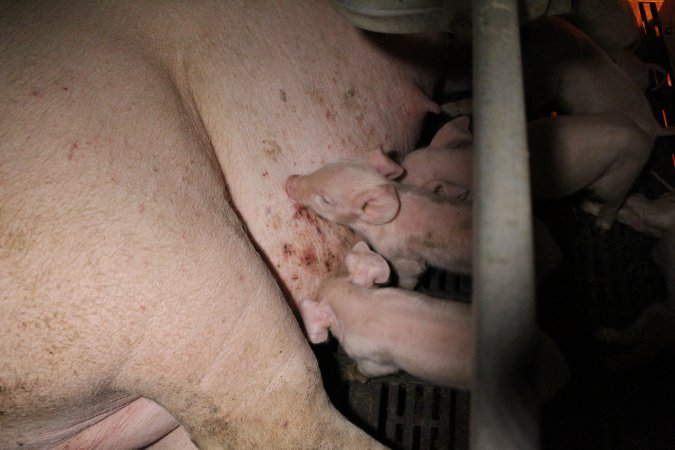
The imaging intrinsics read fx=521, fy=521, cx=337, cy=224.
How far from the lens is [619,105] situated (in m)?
1.90

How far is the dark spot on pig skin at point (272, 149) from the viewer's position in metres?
1.33

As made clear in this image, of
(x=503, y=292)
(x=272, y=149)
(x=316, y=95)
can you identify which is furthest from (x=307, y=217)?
(x=503, y=292)

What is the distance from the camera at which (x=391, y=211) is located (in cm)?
150

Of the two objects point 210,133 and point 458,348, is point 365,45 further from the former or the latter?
point 458,348

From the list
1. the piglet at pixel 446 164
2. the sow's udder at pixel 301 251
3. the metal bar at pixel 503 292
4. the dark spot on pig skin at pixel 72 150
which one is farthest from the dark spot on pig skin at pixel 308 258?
the metal bar at pixel 503 292

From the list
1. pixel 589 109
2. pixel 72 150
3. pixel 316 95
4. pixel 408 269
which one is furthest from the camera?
pixel 589 109

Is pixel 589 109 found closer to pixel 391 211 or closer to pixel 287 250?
pixel 391 211

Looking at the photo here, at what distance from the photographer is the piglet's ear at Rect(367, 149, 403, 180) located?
1509 mm

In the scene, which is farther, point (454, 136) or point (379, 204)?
point (454, 136)

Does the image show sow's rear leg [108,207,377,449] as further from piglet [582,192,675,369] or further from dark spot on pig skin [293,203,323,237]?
piglet [582,192,675,369]

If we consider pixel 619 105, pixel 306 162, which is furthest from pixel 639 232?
pixel 306 162

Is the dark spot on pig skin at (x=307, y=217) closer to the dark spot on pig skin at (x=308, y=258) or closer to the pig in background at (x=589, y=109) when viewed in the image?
the dark spot on pig skin at (x=308, y=258)

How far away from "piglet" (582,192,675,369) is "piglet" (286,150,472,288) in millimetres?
687

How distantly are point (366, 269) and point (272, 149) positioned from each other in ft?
1.32
